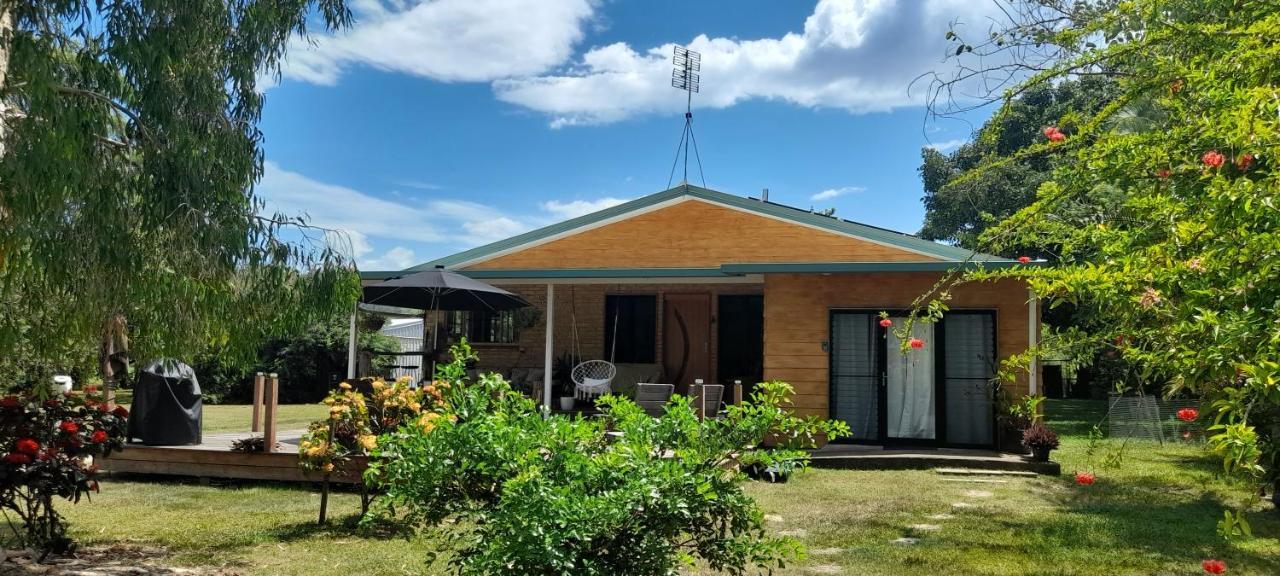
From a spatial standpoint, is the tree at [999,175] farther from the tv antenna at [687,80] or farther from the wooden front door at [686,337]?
the wooden front door at [686,337]

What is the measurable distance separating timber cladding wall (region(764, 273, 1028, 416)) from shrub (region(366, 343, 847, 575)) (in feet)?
25.8

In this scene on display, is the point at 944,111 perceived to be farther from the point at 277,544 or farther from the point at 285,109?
the point at 277,544

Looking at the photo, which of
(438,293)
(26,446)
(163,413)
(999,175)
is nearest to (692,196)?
(438,293)

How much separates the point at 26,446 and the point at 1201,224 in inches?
236

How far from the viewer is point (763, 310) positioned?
13.2m

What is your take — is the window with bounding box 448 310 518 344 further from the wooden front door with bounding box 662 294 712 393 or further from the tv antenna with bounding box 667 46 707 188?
the tv antenna with bounding box 667 46 707 188

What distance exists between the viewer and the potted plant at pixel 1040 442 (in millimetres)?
10219

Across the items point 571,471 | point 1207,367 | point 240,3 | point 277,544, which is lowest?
point 277,544

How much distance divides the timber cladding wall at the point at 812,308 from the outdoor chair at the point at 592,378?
283cm

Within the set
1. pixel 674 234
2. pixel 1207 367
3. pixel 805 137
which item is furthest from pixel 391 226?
pixel 1207 367

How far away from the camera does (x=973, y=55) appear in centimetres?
469

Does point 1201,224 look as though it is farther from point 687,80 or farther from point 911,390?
point 687,80

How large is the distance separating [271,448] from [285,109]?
4.56 metres

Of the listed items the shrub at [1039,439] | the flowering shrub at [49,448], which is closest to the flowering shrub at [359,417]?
the flowering shrub at [49,448]
